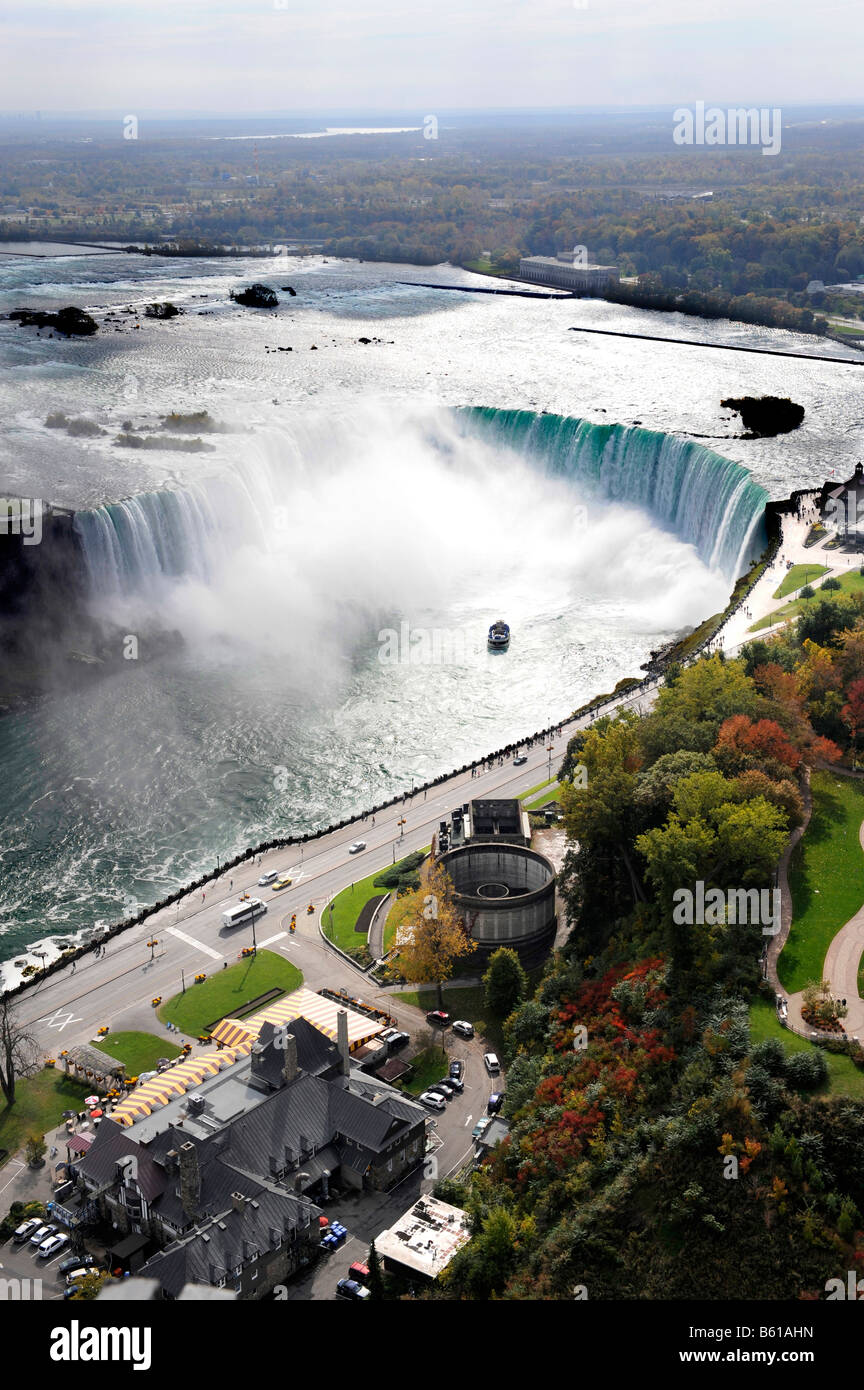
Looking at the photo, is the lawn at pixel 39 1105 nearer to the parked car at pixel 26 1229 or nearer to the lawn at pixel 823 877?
the parked car at pixel 26 1229

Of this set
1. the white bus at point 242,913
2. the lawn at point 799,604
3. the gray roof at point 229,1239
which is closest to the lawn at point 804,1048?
the gray roof at point 229,1239

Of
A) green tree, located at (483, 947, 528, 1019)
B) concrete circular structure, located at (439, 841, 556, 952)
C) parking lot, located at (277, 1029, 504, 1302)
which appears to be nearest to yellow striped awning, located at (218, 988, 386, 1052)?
parking lot, located at (277, 1029, 504, 1302)

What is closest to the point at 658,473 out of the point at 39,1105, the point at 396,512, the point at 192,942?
the point at 396,512

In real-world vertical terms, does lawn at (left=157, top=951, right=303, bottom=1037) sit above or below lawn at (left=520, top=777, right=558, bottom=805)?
below

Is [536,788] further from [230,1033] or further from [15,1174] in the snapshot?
[15,1174]

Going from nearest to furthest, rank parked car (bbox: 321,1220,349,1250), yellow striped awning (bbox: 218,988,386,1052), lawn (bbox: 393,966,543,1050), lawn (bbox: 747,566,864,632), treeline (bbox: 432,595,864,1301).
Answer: treeline (bbox: 432,595,864,1301)
parked car (bbox: 321,1220,349,1250)
yellow striped awning (bbox: 218,988,386,1052)
lawn (bbox: 393,966,543,1050)
lawn (bbox: 747,566,864,632)

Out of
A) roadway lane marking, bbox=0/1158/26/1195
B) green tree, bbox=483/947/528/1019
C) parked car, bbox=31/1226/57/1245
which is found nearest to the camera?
parked car, bbox=31/1226/57/1245

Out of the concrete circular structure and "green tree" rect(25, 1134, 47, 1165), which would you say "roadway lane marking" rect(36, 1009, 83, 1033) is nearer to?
"green tree" rect(25, 1134, 47, 1165)
